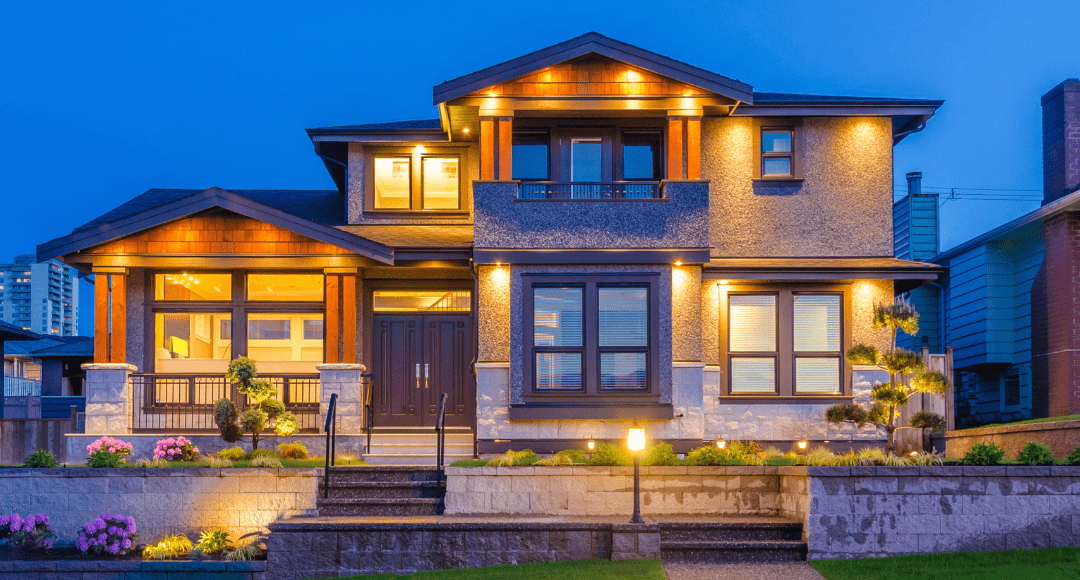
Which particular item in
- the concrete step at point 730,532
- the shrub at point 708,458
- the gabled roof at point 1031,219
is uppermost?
the gabled roof at point 1031,219

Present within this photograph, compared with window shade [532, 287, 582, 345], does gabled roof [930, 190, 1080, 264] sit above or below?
above

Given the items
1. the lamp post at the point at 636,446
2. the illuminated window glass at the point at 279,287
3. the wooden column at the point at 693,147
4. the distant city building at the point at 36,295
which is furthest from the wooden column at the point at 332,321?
the distant city building at the point at 36,295

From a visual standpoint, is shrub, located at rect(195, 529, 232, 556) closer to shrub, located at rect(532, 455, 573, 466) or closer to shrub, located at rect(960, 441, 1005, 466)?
shrub, located at rect(532, 455, 573, 466)

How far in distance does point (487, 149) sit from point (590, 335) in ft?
10.8

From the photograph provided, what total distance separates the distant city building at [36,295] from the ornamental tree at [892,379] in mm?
91063

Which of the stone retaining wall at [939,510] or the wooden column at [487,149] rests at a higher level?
the wooden column at [487,149]

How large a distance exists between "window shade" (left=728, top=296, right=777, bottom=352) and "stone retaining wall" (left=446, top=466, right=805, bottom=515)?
12.7ft

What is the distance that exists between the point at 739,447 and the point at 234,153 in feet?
454

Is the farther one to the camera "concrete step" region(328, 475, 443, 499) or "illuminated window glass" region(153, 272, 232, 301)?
"illuminated window glass" region(153, 272, 232, 301)

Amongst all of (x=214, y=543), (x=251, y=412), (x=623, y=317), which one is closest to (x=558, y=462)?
(x=623, y=317)

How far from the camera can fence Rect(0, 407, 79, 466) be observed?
51.8 feet

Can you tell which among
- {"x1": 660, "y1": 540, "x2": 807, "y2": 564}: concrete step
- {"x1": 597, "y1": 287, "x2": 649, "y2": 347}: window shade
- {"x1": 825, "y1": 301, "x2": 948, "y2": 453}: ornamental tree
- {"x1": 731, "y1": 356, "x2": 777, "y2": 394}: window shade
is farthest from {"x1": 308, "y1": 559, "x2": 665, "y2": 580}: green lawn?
{"x1": 731, "y1": 356, "x2": 777, "y2": 394}: window shade

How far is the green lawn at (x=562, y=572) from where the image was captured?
Result: 9.55 m

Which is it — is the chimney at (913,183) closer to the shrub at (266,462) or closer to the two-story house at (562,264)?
the two-story house at (562,264)
